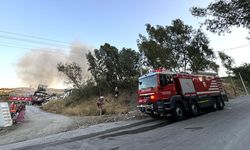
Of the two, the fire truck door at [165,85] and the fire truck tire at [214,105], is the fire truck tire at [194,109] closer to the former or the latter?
the fire truck door at [165,85]

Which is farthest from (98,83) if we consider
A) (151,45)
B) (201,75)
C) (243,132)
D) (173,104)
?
(243,132)

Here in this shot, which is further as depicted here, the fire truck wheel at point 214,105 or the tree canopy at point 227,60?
the tree canopy at point 227,60

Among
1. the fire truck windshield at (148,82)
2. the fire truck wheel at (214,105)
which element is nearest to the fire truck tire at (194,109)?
the fire truck wheel at (214,105)

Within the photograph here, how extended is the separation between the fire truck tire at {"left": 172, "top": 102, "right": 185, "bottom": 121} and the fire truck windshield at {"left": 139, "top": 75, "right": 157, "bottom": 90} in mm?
2042

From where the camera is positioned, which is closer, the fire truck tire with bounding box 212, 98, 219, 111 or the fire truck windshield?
the fire truck windshield

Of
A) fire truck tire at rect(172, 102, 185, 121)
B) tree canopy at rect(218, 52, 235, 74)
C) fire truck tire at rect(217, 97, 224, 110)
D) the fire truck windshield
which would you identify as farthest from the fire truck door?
tree canopy at rect(218, 52, 235, 74)

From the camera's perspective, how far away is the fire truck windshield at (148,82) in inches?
786

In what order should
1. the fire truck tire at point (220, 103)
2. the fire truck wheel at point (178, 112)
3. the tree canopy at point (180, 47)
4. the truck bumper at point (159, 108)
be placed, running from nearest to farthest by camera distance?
the truck bumper at point (159, 108) → the fire truck wheel at point (178, 112) → the fire truck tire at point (220, 103) → the tree canopy at point (180, 47)

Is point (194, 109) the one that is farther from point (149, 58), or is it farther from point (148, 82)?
point (149, 58)

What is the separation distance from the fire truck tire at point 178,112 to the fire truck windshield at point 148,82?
204 cm

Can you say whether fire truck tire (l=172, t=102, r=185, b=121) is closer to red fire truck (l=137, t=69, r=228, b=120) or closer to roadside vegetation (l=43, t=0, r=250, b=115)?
red fire truck (l=137, t=69, r=228, b=120)

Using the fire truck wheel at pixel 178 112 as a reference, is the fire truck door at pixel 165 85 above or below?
above

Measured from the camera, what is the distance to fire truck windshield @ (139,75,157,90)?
19953mm

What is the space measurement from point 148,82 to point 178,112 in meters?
2.72
